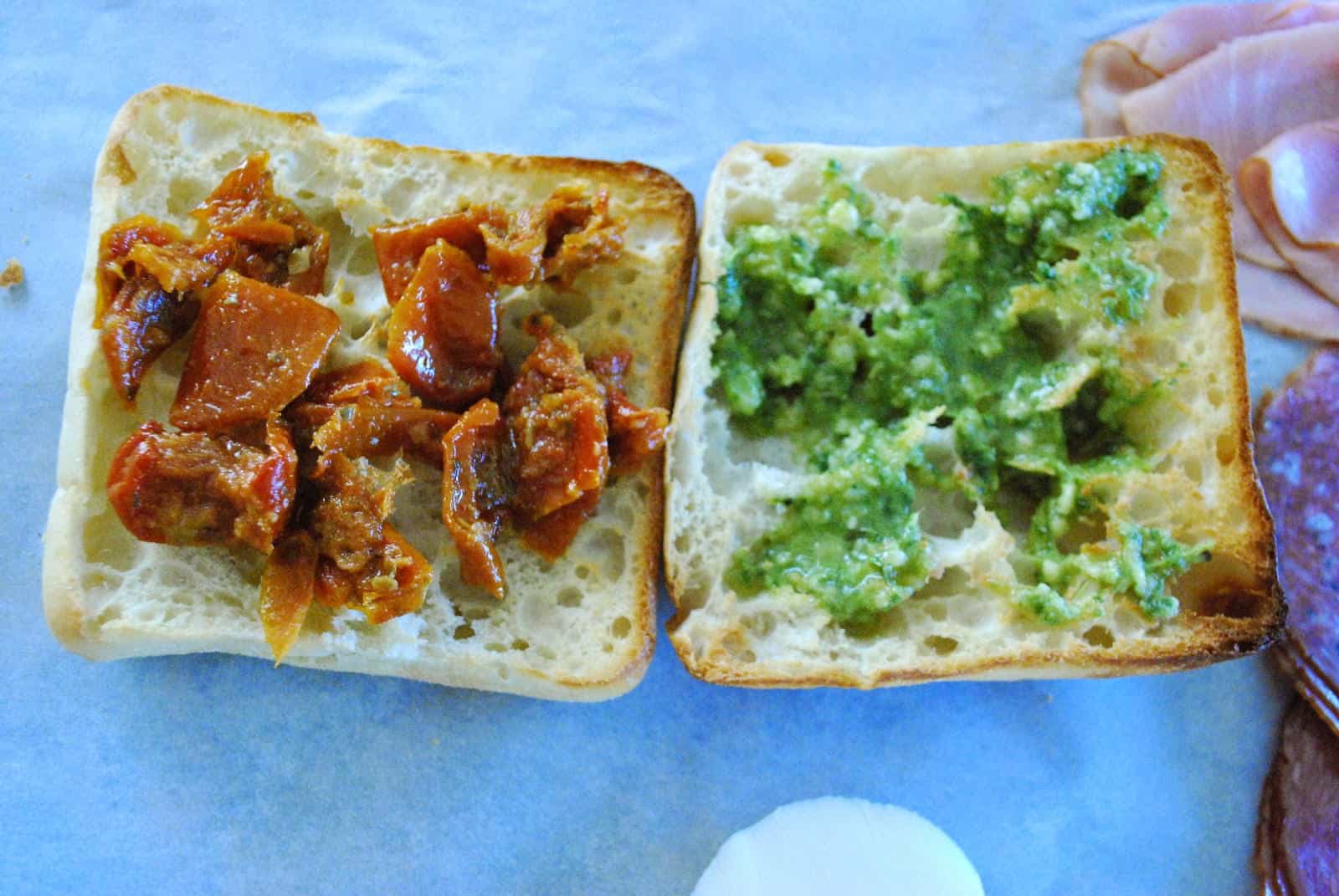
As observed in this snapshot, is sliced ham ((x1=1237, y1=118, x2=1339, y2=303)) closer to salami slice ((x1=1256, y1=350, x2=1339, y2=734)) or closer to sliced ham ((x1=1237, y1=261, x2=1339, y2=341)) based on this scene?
sliced ham ((x1=1237, y1=261, x2=1339, y2=341))

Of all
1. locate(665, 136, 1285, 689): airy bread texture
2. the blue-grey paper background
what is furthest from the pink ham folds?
locate(665, 136, 1285, 689): airy bread texture

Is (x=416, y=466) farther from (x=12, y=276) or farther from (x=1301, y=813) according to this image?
(x=1301, y=813)

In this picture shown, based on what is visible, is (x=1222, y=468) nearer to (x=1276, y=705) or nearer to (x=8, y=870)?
(x=1276, y=705)

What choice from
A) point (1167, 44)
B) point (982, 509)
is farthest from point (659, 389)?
point (1167, 44)

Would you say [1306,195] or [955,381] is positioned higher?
[1306,195]

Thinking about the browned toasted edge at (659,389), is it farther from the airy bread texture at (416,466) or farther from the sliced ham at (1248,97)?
the sliced ham at (1248,97)

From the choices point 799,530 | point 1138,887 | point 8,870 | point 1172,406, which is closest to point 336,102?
point 799,530
